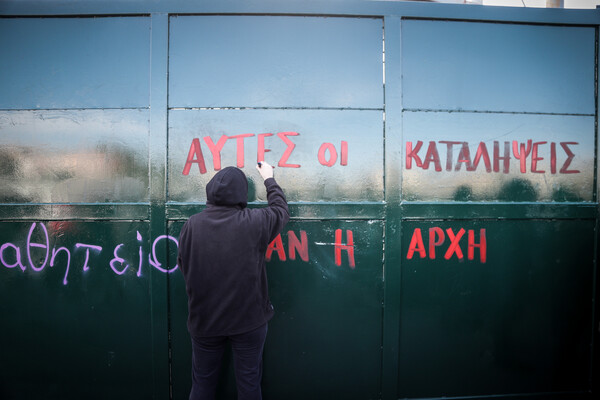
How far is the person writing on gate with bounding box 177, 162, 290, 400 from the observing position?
1.88m

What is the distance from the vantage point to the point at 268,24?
2.55m

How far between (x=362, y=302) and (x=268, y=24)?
2.60 m

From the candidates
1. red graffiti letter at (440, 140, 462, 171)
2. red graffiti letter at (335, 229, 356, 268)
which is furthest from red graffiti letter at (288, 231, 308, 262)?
red graffiti letter at (440, 140, 462, 171)

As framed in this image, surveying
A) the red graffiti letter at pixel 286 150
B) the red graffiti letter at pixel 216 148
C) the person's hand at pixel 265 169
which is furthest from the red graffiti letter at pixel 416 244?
the red graffiti letter at pixel 216 148

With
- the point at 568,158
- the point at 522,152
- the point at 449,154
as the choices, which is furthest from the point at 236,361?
the point at 568,158

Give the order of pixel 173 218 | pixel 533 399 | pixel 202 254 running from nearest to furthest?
pixel 202 254
pixel 173 218
pixel 533 399

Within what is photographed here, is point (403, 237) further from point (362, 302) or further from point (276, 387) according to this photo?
point (276, 387)

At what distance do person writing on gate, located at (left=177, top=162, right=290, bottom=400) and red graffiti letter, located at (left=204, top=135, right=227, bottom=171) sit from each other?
22.9 inches

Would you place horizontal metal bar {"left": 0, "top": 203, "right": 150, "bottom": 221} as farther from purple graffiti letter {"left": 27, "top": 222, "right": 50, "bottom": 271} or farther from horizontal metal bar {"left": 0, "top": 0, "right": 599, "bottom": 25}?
horizontal metal bar {"left": 0, "top": 0, "right": 599, "bottom": 25}

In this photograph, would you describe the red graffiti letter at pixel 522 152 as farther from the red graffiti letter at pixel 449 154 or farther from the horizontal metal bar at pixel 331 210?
the horizontal metal bar at pixel 331 210

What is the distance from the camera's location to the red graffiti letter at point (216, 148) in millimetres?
2502

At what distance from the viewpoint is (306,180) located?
2547 millimetres

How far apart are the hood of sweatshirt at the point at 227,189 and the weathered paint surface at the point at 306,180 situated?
560mm

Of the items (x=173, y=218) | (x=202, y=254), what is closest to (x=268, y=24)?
(x=173, y=218)
